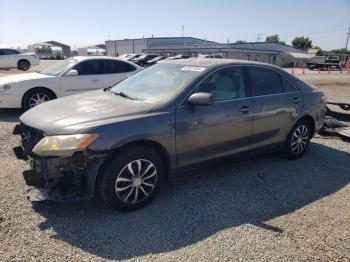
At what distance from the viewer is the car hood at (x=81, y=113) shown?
3479 mm

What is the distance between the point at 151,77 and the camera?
4.71 meters

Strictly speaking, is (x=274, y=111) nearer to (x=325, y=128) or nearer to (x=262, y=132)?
(x=262, y=132)

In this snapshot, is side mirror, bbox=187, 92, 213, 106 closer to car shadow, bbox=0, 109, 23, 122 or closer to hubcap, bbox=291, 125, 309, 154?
hubcap, bbox=291, 125, 309, 154

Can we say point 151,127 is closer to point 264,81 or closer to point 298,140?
point 264,81

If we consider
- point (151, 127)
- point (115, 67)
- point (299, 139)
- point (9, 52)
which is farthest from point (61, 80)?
point (9, 52)

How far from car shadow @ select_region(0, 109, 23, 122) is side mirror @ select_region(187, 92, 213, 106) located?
18.2ft

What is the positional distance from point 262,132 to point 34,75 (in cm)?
618

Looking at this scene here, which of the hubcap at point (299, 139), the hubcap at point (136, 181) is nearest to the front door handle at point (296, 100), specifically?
the hubcap at point (299, 139)

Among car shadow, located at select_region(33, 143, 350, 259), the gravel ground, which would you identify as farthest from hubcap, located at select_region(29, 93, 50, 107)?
car shadow, located at select_region(33, 143, 350, 259)

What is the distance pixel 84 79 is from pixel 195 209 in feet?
19.4

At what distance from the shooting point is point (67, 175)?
11.1 feet

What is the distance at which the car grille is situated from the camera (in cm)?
360

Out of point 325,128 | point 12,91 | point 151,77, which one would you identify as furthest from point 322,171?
point 12,91

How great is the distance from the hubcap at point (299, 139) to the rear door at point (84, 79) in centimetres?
540
